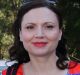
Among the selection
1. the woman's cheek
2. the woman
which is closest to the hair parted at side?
the woman

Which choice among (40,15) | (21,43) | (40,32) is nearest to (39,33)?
(40,32)

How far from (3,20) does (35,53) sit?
774 cm

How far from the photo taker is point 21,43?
2662mm

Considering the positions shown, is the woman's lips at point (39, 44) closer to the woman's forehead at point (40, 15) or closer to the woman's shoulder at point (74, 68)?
the woman's forehead at point (40, 15)

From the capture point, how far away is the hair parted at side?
2.46m

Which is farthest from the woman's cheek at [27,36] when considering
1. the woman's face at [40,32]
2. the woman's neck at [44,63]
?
the woman's neck at [44,63]

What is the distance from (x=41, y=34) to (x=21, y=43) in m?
0.38

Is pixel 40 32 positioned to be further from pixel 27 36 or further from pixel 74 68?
pixel 74 68

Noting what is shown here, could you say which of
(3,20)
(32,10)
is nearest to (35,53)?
(32,10)

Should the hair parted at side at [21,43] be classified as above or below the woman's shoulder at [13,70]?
above

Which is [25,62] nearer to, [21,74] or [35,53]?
[21,74]

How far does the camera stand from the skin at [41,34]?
2.35m

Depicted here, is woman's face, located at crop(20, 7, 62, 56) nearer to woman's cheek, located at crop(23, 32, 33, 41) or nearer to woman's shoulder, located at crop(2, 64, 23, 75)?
woman's cheek, located at crop(23, 32, 33, 41)

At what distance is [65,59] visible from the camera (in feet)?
8.66
